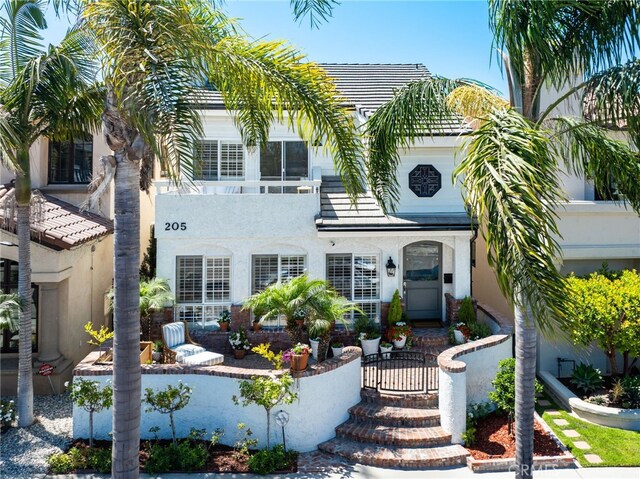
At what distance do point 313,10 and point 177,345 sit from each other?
8.97 m

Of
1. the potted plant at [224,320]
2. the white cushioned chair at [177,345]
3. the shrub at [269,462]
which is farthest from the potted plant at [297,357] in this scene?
the potted plant at [224,320]

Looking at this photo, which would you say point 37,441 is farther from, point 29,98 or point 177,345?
point 29,98

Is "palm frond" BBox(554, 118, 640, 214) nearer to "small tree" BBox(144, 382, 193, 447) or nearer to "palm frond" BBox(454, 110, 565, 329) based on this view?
"palm frond" BBox(454, 110, 565, 329)

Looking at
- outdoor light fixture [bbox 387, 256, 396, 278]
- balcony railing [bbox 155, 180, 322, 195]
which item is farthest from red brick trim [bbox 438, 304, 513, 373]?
balcony railing [bbox 155, 180, 322, 195]

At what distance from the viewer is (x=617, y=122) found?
813cm

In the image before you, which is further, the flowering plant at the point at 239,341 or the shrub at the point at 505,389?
the flowering plant at the point at 239,341

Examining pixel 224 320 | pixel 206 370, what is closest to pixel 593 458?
pixel 206 370

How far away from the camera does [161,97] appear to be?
5996 millimetres

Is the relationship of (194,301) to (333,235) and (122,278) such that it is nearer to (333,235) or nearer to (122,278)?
(333,235)

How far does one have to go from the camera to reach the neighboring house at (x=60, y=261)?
13.1 meters

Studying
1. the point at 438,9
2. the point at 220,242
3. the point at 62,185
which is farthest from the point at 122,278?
the point at 62,185

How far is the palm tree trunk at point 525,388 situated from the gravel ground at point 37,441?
8.90 metres

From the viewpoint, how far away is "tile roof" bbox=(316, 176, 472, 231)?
47.5ft

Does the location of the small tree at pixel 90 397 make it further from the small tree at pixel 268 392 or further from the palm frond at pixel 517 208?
the palm frond at pixel 517 208
